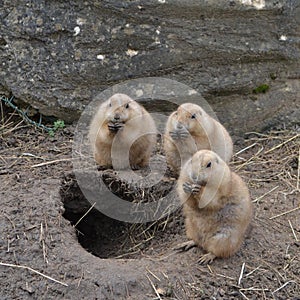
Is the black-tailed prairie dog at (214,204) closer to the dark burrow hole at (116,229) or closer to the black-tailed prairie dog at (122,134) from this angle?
the dark burrow hole at (116,229)

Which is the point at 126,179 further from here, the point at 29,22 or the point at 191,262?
the point at 29,22

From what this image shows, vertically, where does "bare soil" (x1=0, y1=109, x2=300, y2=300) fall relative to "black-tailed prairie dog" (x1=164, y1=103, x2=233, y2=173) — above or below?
below

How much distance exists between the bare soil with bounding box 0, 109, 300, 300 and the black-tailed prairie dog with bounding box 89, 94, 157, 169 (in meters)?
0.42

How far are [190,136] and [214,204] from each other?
1.24 meters

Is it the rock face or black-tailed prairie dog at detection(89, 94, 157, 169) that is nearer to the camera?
black-tailed prairie dog at detection(89, 94, 157, 169)

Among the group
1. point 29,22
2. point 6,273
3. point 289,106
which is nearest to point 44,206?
point 6,273

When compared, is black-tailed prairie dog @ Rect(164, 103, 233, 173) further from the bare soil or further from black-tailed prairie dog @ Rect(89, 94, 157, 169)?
the bare soil

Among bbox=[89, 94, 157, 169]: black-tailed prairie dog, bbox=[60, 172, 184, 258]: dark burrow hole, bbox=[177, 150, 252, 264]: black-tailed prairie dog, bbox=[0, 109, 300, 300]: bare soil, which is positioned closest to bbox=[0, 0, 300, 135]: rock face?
bbox=[0, 109, 300, 300]: bare soil

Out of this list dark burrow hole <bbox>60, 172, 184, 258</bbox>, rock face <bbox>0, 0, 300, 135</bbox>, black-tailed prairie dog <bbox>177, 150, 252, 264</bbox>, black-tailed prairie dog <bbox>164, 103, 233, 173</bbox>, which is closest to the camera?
black-tailed prairie dog <bbox>177, 150, 252, 264</bbox>

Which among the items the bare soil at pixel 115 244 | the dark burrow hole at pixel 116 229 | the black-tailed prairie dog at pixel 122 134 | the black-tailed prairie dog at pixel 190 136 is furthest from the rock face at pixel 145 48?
the dark burrow hole at pixel 116 229

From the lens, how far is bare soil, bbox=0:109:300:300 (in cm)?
539

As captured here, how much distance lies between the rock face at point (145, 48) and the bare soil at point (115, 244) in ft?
2.36

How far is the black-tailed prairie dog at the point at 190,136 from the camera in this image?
667 cm

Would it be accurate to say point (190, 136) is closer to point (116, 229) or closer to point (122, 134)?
point (122, 134)
